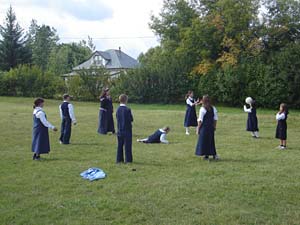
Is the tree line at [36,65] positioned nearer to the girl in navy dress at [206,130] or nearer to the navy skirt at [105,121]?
the navy skirt at [105,121]

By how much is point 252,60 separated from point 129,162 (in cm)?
3079

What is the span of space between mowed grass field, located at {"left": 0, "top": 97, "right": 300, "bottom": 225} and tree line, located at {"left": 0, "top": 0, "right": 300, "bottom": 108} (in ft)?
76.0

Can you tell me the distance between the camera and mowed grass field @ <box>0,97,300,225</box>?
666 centimetres

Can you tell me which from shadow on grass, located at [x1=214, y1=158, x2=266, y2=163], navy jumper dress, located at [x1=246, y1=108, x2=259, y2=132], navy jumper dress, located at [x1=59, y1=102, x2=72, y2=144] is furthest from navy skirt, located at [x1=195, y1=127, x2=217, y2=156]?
navy jumper dress, located at [x1=246, y1=108, x2=259, y2=132]

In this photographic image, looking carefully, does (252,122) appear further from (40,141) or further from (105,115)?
(40,141)

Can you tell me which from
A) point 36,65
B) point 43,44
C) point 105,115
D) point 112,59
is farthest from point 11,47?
point 105,115

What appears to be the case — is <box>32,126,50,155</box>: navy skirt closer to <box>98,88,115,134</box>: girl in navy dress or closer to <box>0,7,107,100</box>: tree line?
<box>98,88,115,134</box>: girl in navy dress

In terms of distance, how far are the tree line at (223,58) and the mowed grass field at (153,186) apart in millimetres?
23158

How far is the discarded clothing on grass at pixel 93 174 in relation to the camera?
9266mm

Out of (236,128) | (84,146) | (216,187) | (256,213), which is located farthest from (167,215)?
(236,128)

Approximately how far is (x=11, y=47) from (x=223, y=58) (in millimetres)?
36814

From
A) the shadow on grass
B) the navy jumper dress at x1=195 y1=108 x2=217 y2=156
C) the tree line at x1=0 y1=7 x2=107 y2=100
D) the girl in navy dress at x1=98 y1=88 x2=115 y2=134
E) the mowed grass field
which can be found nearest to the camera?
the mowed grass field

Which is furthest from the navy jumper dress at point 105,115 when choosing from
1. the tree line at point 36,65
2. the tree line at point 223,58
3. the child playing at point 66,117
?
the tree line at point 36,65

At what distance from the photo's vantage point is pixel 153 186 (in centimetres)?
858
